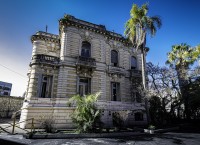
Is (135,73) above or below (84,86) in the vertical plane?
above

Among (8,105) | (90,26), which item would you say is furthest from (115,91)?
(8,105)

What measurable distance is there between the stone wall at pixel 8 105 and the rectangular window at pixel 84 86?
1626 cm

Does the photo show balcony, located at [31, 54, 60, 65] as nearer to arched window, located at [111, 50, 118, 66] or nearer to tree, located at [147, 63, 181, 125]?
arched window, located at [111, 50, 118, 66]

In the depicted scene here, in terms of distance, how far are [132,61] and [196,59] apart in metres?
8.73

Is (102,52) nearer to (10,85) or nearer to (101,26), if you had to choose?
(101,26)

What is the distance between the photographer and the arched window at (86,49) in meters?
17.3

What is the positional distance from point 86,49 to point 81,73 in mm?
3584

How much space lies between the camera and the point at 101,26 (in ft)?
62.6

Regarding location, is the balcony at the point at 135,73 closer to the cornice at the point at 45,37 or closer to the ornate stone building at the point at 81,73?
the ornate stone building at the point at 81,73

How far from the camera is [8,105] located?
78.0 ft

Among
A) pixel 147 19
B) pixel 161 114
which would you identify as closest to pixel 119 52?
pixel 147 19

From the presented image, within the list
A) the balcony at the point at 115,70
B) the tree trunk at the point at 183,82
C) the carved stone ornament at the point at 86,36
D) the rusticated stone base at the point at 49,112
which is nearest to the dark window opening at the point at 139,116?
the rusticated stone base at the point at 49,112

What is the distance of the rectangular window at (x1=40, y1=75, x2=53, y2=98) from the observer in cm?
1438

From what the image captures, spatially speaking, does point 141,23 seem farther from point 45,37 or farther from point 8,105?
point 8,105
